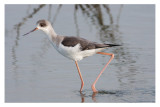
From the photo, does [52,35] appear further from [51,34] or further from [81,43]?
[81,43]

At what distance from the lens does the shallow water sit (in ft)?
17.5

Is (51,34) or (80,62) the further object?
(80,62)

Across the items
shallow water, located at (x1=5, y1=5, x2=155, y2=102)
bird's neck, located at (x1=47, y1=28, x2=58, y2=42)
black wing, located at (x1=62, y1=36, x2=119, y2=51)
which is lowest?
shallow water, located at (x1=5, y1=5, x2=155, y2=102)

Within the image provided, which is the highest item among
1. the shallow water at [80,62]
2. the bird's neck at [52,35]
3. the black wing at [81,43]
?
the bird's neck at [52,35]

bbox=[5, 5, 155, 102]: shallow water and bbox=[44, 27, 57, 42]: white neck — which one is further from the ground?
bbox=[44, 27, 57, 42]: white neck

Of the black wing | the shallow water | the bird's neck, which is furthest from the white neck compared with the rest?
the shallow water

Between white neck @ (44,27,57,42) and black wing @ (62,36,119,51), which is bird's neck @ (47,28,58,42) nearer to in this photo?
white neck @ (44,27,57,42)

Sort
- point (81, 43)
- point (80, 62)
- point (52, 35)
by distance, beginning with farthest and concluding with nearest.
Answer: point (80, 62)
point (52, 35)
point (81, 43)

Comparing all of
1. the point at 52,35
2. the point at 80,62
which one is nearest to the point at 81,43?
the point at 52,35

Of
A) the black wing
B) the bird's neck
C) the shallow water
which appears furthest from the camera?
the bird's neck

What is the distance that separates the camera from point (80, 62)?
663 centimetres

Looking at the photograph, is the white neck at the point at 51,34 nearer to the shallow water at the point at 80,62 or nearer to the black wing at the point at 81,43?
the black wing at the point at 81,43

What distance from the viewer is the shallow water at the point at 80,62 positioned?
5328mm

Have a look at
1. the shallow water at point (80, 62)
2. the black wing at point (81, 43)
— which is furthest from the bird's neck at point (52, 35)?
the shallow water at point (80, 62)
